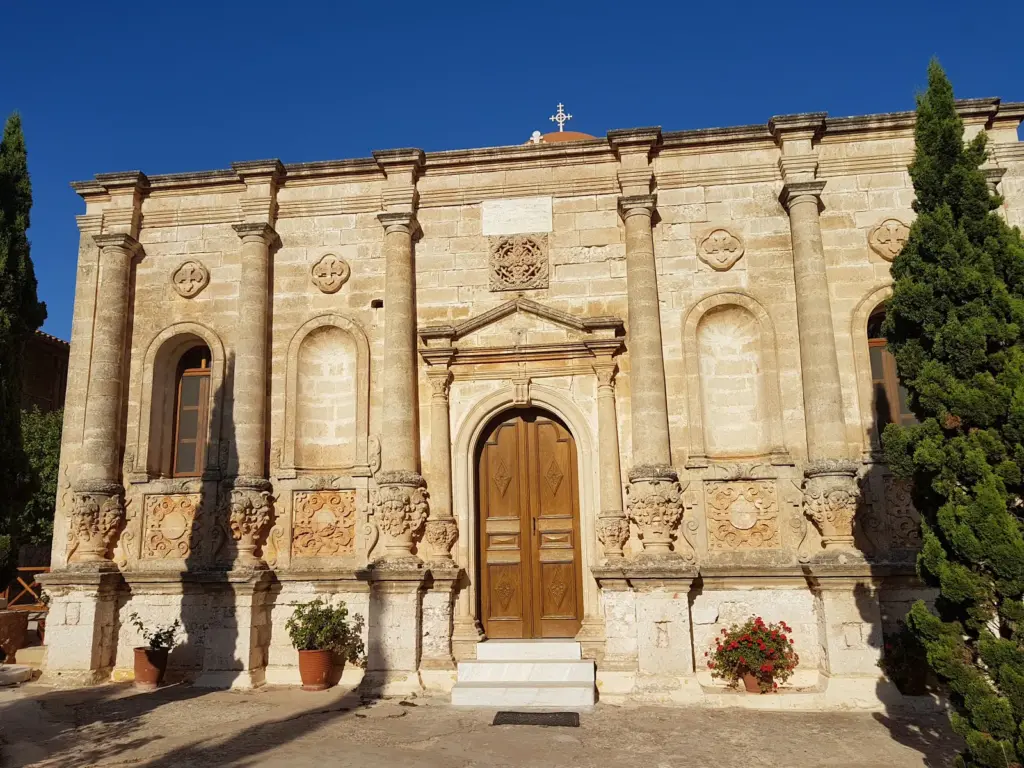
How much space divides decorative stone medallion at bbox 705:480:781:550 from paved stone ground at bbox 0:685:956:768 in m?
2.00

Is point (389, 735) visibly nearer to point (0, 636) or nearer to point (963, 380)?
point (963, 380)

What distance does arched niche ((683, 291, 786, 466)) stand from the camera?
32.6 ft

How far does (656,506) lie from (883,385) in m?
3.54

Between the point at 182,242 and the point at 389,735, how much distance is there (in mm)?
7702

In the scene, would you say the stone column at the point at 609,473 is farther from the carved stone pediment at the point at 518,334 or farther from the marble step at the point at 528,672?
the marble step at the point at 528,672

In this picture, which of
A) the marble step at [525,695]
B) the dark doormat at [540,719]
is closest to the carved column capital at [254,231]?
the marble step at [525,695]

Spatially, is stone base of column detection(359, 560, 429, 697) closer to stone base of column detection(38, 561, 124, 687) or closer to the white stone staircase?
the white stone staircase

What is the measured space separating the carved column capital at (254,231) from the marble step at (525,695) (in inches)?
257

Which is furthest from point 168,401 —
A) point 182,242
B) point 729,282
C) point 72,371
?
point 729,282

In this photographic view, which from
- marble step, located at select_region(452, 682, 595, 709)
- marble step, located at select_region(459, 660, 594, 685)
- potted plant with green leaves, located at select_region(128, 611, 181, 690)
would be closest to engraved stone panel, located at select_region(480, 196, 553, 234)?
marble step, located at select_region(459, 660, 594, 685)

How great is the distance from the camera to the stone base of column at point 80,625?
979 cm

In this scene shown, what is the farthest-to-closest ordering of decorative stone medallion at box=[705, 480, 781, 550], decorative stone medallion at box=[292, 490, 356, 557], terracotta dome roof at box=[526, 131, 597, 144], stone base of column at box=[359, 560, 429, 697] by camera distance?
terracotta dome roof at box=[526, 131, 597, 144] → decorative stone medallion at box=[292, 490, 356, 557] → decorative stone medallion at box=[705, 480, 781, 550] → stone base of column at box=[359, 560, 429, 697]

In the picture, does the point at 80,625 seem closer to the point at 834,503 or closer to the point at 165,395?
the point at 165,395

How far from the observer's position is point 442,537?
989cm
